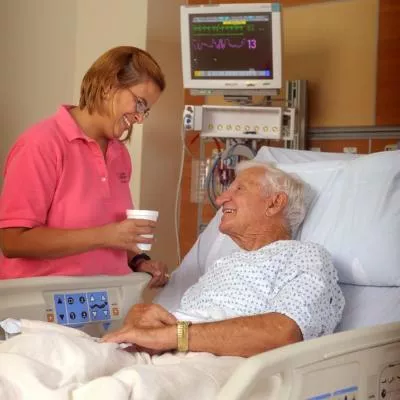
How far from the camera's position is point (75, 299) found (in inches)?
85.9

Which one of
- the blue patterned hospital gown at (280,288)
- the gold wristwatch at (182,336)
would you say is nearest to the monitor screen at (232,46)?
the blue patterned hospital gown at (280,288)

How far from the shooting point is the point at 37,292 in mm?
2105

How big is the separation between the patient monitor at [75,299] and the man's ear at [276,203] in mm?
478

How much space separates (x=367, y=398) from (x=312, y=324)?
0.81ft

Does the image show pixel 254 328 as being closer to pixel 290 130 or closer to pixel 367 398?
pixel 367 398

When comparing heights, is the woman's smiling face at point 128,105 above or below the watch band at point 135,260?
above

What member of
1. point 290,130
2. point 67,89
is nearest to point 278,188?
point 290,130

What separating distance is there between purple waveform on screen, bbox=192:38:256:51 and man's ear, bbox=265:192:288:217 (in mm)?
1357

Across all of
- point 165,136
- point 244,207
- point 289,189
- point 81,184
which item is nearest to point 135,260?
point 81,184

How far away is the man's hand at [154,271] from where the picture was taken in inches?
95.7

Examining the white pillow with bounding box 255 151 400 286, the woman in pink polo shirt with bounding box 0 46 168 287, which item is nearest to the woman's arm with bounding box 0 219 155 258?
the woman in pink polo shirt with bounding box 0 46 168 287

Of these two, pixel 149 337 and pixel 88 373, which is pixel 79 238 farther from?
pixel 88 373

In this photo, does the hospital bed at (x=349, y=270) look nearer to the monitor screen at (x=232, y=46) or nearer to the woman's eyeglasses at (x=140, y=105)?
the woman's eyeglasses at (x=140, y=105)

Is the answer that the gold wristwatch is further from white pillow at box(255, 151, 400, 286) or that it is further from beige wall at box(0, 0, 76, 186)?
beige wall at box(0, 0, 76, 186)
